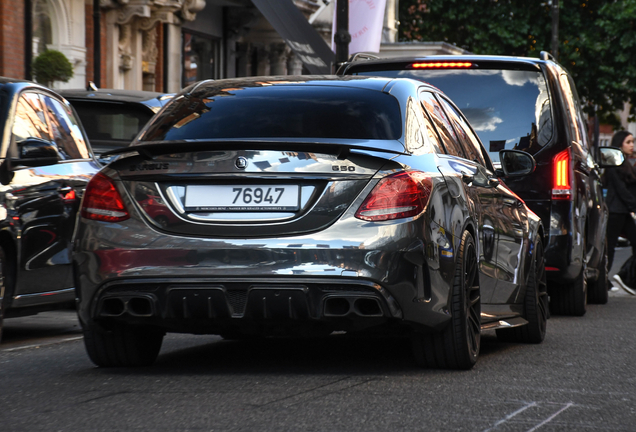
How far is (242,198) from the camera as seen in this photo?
217 inches

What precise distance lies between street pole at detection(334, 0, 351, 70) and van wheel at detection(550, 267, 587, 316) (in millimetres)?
7237

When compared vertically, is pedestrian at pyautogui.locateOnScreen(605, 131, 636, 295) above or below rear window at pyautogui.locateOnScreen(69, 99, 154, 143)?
below

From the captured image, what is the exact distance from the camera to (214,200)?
554cm

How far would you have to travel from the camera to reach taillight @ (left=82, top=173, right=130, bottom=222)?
18.6 ft

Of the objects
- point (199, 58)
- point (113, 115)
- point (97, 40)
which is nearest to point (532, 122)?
point (113, 115)

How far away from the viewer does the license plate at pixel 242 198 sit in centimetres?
547

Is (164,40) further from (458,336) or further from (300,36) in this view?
(458,336)

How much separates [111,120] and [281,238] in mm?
6548

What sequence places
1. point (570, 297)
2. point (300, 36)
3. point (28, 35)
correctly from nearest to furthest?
1. point (570, 297)
2. point (300, 36)
3. point (28, 35)

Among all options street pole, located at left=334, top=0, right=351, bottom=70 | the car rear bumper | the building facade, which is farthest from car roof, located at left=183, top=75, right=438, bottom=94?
the building facade

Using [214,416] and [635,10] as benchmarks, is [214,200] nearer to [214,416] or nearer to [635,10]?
[214,416]

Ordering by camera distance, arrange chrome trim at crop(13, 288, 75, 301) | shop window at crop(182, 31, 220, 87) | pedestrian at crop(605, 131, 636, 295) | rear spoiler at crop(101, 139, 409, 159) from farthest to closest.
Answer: shop window at crop(182, 31, 220, 87) < pedestrian at crop(605, 131, 636, 295) < chrome trim at crop(13, 288, 75, 301) < rear spoiler at crop(101, 139, 409, 159)

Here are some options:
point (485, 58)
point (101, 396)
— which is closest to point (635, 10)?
point (485, 58)

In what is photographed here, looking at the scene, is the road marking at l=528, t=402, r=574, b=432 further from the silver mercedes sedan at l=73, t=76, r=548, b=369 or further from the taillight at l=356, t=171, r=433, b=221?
the taillight at l=356, t=171, r=433, b=221
